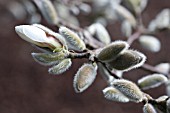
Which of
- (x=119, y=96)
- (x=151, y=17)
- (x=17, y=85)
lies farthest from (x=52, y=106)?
(x=119, y=96)

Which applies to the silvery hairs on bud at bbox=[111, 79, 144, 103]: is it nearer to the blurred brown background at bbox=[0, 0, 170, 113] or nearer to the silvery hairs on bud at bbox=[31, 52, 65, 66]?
the silvery hairs on bud at bbox=[31, 52, 65, 66]

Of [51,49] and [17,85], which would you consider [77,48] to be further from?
[17,85]

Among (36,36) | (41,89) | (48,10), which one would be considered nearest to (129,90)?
(36,36)

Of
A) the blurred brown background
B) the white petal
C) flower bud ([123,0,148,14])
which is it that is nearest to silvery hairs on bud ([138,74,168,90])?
the white petal

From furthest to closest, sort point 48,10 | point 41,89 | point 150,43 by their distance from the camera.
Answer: point 41,89
point 150,43
point 48,10

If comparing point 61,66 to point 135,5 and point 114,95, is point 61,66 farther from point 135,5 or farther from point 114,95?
point 135,5

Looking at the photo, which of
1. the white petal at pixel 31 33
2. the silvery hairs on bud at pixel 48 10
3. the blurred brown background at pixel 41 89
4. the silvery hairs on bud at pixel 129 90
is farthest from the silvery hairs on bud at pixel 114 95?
the blurred brown background at pixel 41 89
